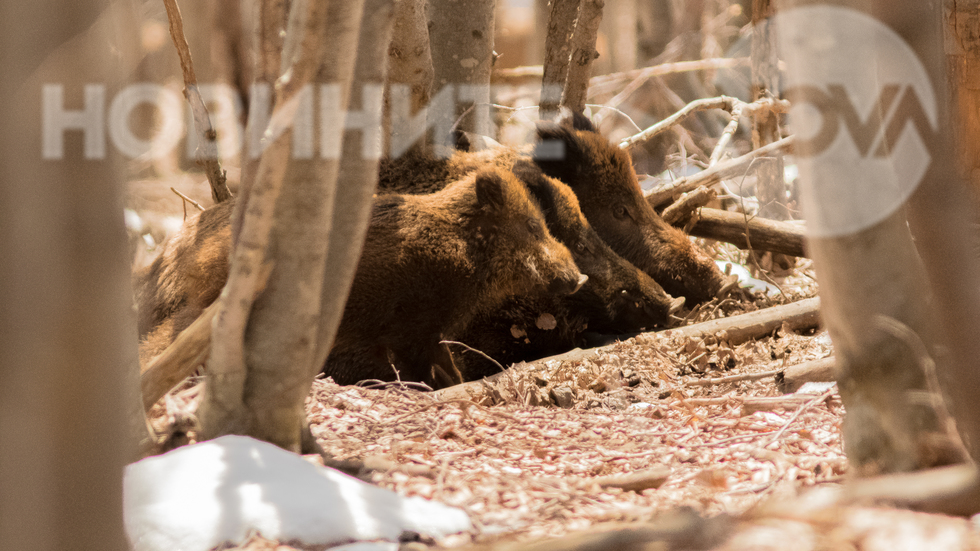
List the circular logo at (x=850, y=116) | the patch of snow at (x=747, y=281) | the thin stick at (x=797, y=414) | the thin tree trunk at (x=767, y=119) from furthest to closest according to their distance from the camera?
the thin tree trunk at (x=767, y=119) < the patch of snow at (x=747, y=281) < the thin stick at (x=797, y=414) < the circular logo at (x=850, y=116)

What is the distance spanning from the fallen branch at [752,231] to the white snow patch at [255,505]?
5.06m

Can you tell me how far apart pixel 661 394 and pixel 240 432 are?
2.55 metres

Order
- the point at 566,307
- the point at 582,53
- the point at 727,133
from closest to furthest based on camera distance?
the point at 566,307 → the point at 582,53 → the point at 727,133

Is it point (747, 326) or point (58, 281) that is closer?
point (58, 281)

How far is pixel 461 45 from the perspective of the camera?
6516 mm

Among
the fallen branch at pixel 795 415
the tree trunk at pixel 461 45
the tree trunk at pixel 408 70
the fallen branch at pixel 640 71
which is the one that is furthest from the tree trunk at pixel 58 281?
the fallen branch at pixel 640 71

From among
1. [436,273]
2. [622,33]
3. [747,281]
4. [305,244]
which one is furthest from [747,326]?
[622,33]

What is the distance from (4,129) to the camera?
140 centimetres

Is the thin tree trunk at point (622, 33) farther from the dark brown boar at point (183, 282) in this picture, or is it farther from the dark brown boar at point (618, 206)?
the dark brown boar at point (183, 282)

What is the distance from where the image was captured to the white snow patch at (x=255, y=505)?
207 centimetres

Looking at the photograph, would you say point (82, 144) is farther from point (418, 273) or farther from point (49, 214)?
point (418, 273)

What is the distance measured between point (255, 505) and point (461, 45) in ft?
16.8

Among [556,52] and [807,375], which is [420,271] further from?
[556,52]

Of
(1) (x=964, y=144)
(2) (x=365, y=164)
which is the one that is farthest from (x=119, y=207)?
(1) (x=964, y=144)
